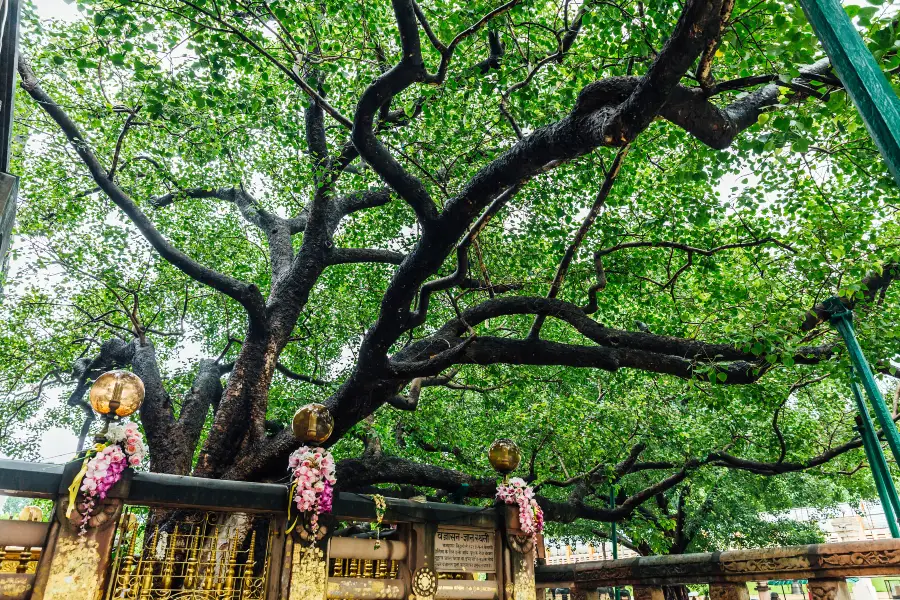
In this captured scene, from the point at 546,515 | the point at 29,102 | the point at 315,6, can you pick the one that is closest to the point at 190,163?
the point at 29,102

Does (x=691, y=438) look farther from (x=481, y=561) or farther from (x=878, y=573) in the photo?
(x=481, y=561)

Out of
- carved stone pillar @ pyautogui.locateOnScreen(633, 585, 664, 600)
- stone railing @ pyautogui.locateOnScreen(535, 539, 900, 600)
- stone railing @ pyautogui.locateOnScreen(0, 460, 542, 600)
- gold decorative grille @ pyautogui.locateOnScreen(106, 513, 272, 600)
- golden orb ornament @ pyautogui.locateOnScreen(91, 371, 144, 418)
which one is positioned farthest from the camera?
carved stone pillar @ pyautogui.locateOnScreen(633, 585, 664, 600)

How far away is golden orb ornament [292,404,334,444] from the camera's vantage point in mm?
4961

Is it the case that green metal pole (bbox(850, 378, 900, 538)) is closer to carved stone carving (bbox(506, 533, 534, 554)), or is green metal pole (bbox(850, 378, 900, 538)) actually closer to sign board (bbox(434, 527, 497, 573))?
carved stone carving (bbox(506, 533, 534, 554))

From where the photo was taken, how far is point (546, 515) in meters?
9.24

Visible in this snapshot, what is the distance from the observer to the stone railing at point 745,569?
5.19 meters

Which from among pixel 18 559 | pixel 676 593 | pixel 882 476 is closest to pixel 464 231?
pixel 18 559

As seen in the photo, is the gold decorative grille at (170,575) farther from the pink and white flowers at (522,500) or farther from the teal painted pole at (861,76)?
the teal painted pole at (861,76)

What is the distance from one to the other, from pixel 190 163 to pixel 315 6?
12.4 ft

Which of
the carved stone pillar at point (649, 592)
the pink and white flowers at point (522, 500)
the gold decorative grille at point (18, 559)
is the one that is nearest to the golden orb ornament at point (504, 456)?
the pink and white flowers at point (522, 500)

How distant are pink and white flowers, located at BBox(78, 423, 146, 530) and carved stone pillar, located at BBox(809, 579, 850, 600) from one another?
6718 mm

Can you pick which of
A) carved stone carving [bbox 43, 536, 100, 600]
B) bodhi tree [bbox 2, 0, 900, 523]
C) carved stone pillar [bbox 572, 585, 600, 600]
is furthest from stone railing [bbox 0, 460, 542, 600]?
carved stone pillar [bbox 572, 585, 600, 600]

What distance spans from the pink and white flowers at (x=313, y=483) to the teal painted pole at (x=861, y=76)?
4.18 m

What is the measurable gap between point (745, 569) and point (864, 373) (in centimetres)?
262
